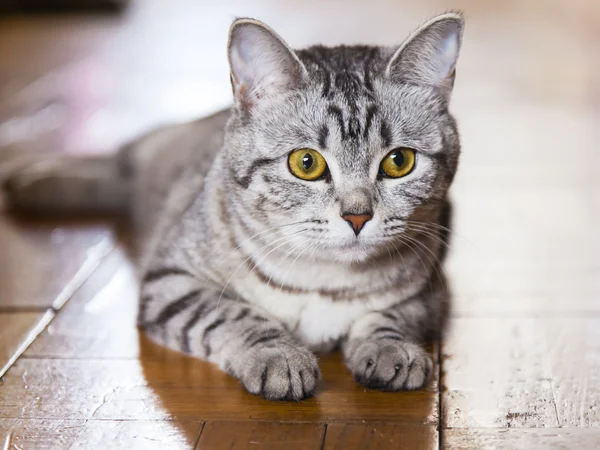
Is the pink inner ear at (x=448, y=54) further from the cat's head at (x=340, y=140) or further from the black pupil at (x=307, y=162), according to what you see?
the black pupil at (x=307, y=162)

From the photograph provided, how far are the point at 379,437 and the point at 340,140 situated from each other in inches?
20.7

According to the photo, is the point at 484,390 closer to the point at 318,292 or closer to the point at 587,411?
the point at 587,411

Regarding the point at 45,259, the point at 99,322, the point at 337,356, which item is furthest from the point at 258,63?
the point at 45,259

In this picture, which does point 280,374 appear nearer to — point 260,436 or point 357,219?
point 260,436

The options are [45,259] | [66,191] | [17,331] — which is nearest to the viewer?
[17,331]

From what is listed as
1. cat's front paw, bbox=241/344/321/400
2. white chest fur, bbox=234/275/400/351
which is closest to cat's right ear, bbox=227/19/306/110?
white chest fur, bbox=234/275/400/351

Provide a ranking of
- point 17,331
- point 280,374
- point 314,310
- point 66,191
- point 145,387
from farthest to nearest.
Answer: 1. point 66,191
2. point 17,331
3. point 314,310
4. point 145,387
5. point 280,374

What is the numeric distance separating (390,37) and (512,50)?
0.62 metres

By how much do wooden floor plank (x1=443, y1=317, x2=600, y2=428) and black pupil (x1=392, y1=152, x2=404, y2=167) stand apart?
421 millimetres

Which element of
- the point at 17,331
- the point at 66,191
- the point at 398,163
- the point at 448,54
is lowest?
the point at 66,191

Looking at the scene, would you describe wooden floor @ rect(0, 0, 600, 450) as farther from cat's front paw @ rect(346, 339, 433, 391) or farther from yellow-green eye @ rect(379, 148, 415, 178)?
yellow-green eye @ rect(379, 148, 415, 178)

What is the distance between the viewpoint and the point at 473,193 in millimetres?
2762

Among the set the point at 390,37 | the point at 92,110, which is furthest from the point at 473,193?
the point at 390,37

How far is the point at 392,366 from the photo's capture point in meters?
1.68
